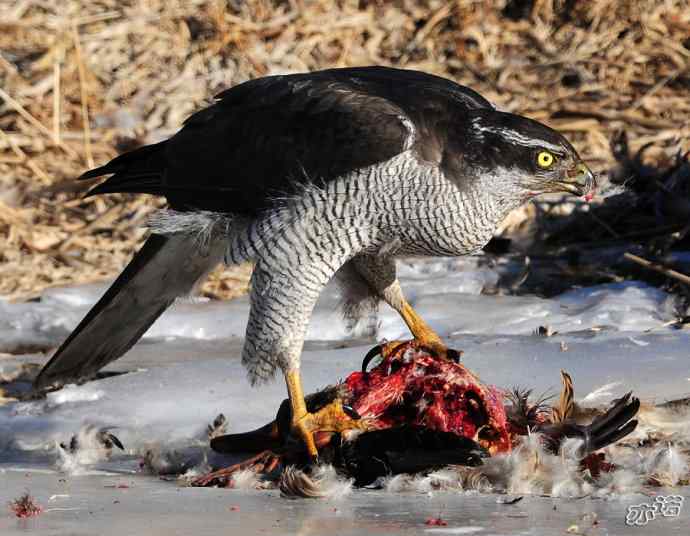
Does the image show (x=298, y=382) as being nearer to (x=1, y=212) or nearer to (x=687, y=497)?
(x=687, y=497)

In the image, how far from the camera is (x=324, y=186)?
4.70 metres

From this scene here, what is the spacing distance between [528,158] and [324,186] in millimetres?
696

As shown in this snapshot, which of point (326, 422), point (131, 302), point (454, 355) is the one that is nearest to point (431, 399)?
point (326, 422)

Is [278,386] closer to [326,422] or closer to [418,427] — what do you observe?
[326,422]

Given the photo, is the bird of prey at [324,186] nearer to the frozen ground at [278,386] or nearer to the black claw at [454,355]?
the black claw at [454,355]

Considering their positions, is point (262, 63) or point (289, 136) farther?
point (262, 63)

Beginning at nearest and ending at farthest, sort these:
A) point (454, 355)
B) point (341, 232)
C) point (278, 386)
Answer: point (341, 232) → point (454, 355) → point (278, 386)

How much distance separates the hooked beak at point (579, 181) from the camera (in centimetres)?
467

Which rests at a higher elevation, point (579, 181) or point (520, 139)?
point (520, 139)

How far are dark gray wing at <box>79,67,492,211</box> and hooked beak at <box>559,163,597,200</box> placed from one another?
0.44m

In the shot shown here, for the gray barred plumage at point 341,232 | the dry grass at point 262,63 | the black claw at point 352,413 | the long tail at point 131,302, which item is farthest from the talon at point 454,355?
the dry grass at point 262,63

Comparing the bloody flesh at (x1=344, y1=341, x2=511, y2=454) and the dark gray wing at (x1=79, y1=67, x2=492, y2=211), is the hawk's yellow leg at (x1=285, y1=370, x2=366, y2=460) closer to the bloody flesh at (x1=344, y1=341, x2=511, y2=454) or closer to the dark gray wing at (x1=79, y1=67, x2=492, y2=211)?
the bloody flesh at (x1=344, y1=341, x2=511, y2=454)

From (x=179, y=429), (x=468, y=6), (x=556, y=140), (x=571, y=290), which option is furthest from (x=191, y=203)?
(x=468, y=6)

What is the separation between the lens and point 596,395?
15.2 ft
